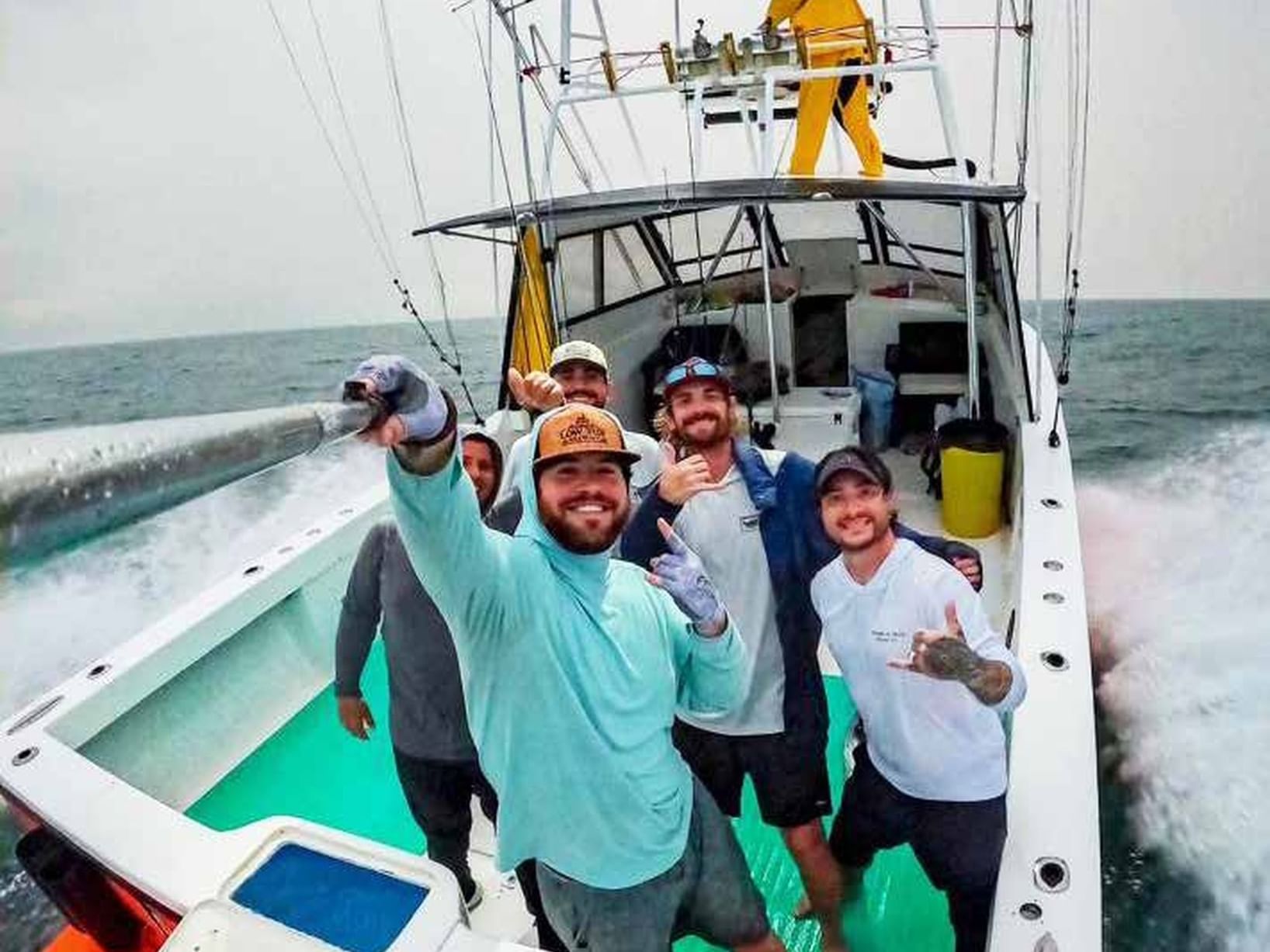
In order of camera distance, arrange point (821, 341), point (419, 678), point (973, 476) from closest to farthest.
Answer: point (419, 678) < point (973, 476) < point (821, 341)

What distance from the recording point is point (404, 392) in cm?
87

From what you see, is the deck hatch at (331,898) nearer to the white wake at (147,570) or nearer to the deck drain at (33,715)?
the deck drain at (33,715)

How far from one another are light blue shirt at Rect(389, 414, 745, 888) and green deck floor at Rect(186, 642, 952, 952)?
120cm

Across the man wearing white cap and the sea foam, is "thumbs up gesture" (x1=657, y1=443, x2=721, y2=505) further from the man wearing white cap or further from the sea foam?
the sea foam

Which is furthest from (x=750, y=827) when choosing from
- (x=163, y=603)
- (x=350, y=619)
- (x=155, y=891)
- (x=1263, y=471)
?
(x=1263, y=471)

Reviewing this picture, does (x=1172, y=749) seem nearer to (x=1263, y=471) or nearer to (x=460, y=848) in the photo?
(x=460, y=848)

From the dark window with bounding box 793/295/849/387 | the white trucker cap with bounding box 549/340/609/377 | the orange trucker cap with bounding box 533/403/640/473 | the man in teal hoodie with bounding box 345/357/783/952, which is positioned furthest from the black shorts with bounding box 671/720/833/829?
the dark window with bounding box 793/295/849/387

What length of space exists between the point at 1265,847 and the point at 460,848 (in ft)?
12.0

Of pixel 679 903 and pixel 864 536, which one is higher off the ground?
pixel 864 536

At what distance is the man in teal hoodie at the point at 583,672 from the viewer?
1141 mm

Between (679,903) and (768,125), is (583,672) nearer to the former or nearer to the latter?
(679,903)

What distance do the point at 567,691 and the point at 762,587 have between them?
79 cm

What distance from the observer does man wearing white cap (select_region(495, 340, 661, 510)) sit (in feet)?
7.46

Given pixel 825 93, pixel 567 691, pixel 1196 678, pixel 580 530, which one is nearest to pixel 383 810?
pixel 567 691
